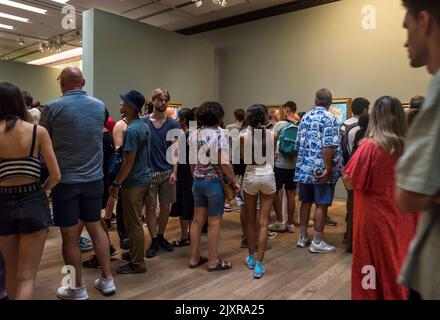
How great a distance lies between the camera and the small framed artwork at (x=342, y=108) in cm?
658

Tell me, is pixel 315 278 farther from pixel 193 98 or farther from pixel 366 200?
pixel 193 98

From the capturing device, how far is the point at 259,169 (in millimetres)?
3145

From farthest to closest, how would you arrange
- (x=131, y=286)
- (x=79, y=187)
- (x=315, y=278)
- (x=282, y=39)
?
(x=282, y=39), (x=315, y=278), (x=131, y=286), (x=79, y=187)

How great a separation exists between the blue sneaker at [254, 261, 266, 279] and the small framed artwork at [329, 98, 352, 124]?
433 centimetres

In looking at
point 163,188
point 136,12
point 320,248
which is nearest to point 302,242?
point 320,248

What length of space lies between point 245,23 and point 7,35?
6.78 m

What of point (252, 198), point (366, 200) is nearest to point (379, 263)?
point (366, 200)

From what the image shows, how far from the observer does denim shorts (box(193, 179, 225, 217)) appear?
3.10 meters

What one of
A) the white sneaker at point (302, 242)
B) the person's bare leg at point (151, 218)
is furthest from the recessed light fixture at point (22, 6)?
the white sneaker at point (302, 242)

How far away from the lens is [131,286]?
2.88m

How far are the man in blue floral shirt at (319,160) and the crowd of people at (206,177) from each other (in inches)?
0.5

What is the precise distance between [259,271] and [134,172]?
1.41 metres

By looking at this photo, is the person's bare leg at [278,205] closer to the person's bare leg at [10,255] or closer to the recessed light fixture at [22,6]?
the person's bare leg at [10,255]

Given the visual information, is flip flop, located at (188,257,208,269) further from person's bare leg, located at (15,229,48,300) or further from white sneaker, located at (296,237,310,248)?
person's bare leg, located at (15,229,48,300)
